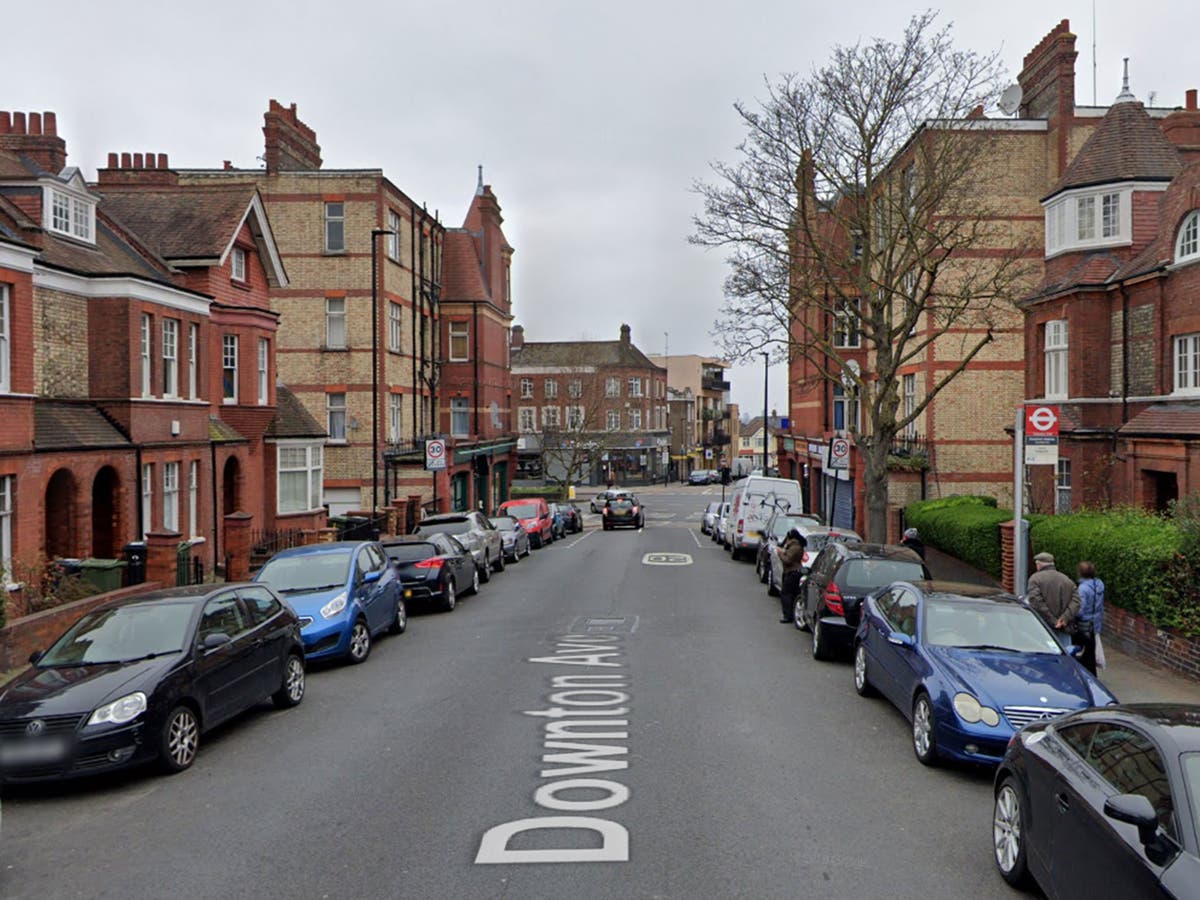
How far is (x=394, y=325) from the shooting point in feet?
128

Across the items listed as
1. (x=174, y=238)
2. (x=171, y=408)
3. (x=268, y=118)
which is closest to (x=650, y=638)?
(x=171, y=408)

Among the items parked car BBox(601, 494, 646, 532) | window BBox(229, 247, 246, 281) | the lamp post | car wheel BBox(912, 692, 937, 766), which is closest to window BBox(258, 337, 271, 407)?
window BBox(229, 247, 246, 281)

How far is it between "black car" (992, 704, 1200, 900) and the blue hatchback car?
29.7ft

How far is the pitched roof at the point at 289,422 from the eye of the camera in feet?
93.0

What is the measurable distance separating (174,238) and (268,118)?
13.5m

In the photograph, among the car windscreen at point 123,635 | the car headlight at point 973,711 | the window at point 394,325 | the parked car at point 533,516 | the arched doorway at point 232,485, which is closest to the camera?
the car headlight at point 973,711

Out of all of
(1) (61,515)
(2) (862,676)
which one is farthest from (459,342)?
(2) (862,676)

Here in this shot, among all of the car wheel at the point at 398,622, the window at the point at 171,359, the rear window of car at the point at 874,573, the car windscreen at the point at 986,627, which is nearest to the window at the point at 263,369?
the window at the point at 171,359

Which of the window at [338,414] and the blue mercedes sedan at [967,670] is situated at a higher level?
the window at [338,414]

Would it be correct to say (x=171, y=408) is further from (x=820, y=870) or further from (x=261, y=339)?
(x=820, y=870)

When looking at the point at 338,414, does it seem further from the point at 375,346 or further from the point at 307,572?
the point at 307,572

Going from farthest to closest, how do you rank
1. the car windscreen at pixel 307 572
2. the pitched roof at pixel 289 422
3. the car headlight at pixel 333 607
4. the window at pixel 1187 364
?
the pitched roof at pixel 289 422, the window at pixel 1187 364, the car windscreen at pixel 307 572, the car headlight at pixel 333 607

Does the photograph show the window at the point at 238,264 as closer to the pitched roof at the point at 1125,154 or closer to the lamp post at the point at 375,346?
the lamp post at the point at 375,346

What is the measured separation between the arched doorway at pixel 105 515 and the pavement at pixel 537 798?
29.5 feet
